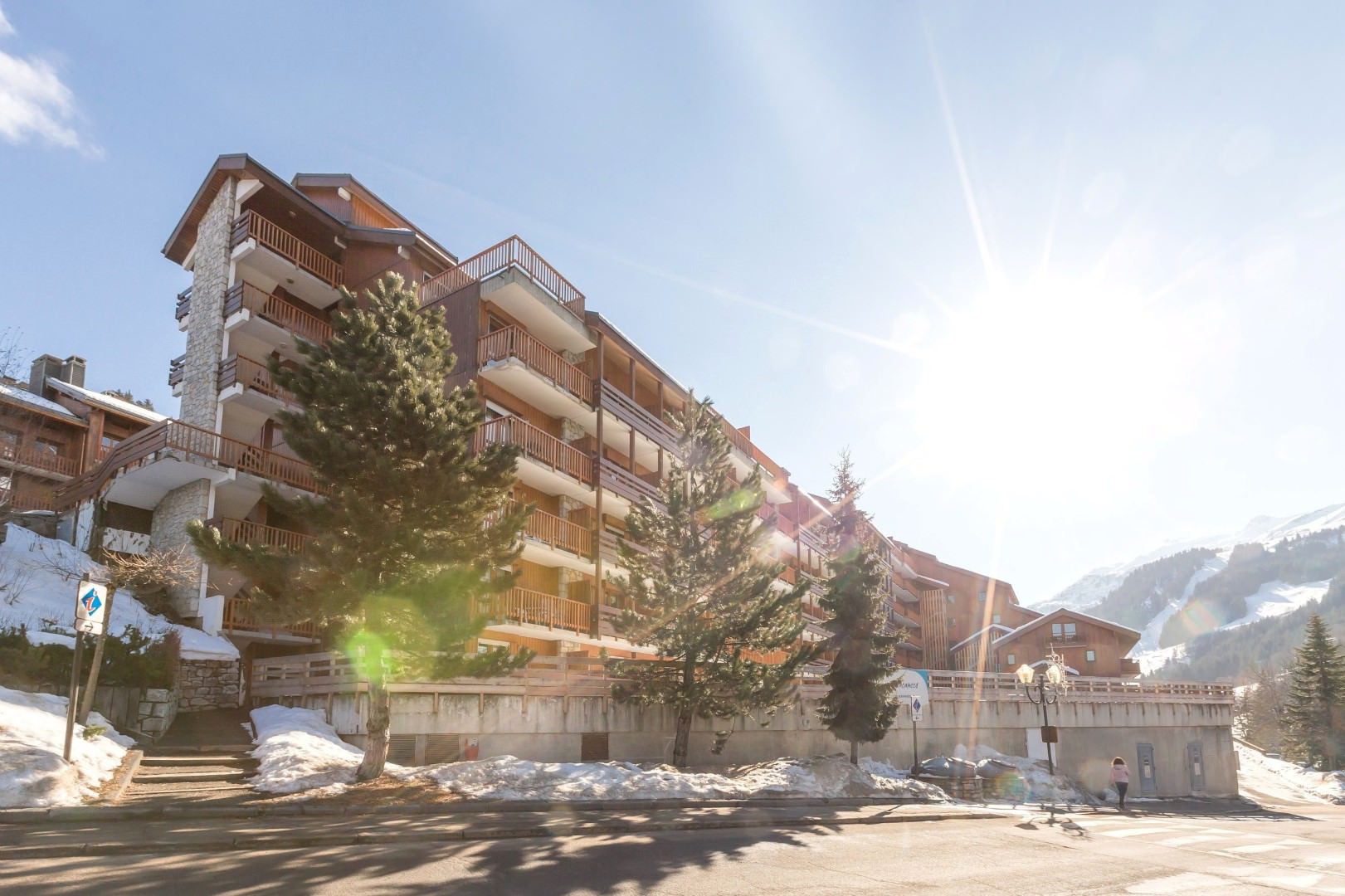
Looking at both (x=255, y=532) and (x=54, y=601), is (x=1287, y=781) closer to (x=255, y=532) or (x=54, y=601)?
(x=255, y=532)

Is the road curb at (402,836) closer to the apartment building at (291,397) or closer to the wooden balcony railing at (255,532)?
the apartment building at (291,397)

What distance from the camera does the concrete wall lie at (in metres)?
20.5

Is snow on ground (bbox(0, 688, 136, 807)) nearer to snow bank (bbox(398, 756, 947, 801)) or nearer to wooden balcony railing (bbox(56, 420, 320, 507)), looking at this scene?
snow bank (bbox(398, 756, 947, 801))

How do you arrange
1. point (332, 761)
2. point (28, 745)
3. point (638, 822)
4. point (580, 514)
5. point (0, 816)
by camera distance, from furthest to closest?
point (580, 514), point (332, 761), point (638, 822), point (28, 745), point (0, 816)

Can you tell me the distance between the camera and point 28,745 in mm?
13258

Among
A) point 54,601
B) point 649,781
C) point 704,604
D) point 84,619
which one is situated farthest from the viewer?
point 704,604

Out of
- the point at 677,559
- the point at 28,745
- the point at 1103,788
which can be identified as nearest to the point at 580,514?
the point at 677,559

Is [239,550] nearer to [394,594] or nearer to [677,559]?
[394,594]

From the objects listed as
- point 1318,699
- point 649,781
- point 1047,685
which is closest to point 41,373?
point 649,781

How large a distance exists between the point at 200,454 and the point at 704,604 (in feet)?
49.5

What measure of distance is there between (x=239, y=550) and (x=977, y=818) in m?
17.0

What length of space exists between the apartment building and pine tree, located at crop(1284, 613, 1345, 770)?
52412mm

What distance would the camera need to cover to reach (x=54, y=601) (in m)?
22.9

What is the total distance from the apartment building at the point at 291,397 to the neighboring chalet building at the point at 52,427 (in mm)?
4734
